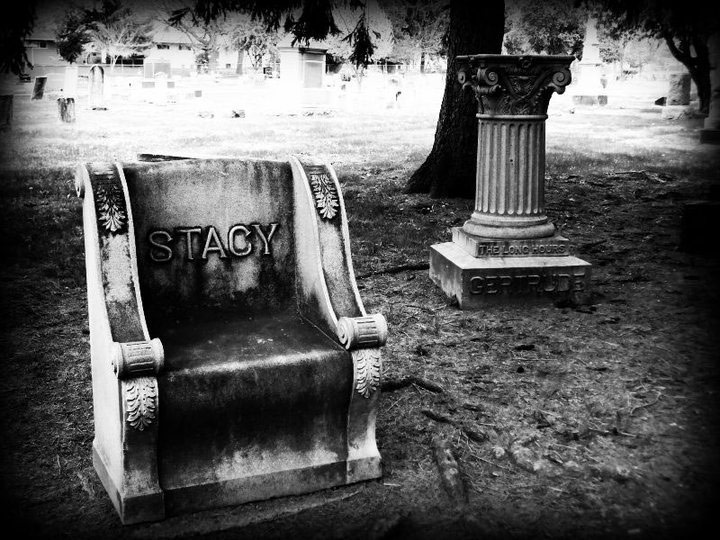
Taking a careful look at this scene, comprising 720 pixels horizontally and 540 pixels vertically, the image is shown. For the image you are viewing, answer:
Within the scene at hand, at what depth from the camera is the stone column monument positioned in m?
6.31

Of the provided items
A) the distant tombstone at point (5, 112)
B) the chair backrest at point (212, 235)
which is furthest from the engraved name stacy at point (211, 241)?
the distant tombstone at point (5, 112)

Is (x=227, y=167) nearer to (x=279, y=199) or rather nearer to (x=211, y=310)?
(x=279, y=199)

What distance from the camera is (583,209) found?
408 inches

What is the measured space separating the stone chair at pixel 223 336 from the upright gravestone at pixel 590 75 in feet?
96.1

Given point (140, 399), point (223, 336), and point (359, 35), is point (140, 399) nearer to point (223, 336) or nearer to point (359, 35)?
point (223, 336)

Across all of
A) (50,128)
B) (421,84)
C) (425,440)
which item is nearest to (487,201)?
(425,440)

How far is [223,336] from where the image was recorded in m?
3.78

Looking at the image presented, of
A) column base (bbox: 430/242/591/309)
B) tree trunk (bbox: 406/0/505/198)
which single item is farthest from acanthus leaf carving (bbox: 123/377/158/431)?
tree trunk (bbox: 406/0/505/198)

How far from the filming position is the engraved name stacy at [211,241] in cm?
385

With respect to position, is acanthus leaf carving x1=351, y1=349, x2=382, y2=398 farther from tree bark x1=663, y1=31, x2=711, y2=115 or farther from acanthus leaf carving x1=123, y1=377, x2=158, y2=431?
tree bark x1=663, y1=31, x2=711, y2=115

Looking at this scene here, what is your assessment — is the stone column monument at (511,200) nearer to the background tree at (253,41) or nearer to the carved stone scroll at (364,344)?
the carved stone scroll at (364,344)

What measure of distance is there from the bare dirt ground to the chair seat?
0.14 meters

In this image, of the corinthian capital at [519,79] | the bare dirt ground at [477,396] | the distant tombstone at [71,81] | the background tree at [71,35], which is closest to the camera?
the bare dirt ground at [477,396]

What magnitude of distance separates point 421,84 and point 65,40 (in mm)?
20625
